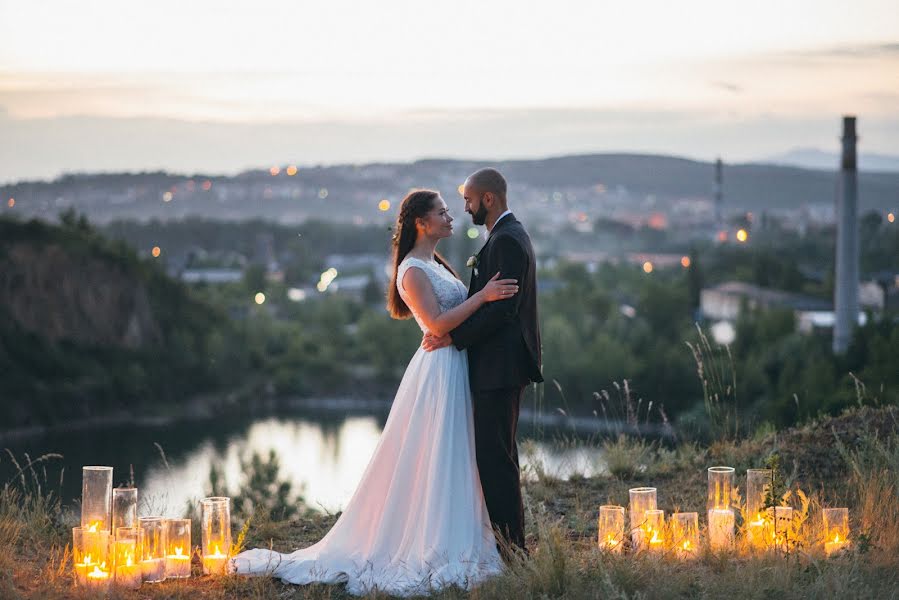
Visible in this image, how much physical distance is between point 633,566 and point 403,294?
4.20 ft

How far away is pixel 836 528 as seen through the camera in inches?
177

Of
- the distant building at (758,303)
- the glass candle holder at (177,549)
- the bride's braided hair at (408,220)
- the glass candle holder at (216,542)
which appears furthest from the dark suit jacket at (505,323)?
the distant building at (758,303)

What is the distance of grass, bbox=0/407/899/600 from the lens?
12.9ft

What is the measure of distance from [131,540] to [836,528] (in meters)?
2.61

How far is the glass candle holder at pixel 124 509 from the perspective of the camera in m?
4.43

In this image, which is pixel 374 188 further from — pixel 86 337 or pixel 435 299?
pixel 435 299

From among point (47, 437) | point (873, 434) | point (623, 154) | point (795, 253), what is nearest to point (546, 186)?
point (623, 154)

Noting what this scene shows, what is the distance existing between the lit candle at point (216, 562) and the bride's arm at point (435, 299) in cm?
114

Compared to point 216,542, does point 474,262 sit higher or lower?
higher

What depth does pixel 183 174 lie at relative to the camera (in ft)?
275

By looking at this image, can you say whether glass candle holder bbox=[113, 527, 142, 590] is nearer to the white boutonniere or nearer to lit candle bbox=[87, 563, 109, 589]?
lit candle bbox=[87, 563, 109, 589]

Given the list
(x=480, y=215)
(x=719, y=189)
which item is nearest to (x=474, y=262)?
(x=480, y=215)

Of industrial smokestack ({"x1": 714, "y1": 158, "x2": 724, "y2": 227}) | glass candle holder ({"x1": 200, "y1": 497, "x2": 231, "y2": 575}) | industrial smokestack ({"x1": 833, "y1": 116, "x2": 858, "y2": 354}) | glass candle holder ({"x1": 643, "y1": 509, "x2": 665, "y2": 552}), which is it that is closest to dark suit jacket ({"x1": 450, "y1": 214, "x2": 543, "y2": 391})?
glass candle holder ({"x1": 643, "y1": 509, "x2": 665, "y2": 552})

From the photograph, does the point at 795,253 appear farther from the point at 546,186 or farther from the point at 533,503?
the point at 533,503
